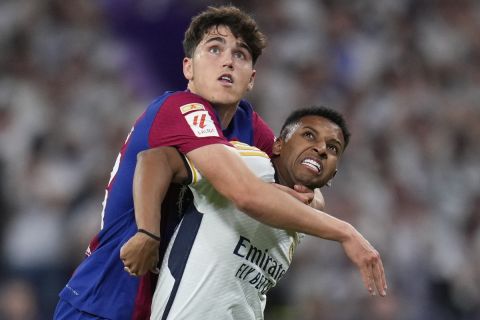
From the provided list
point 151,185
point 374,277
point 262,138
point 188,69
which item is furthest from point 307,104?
point 374,277

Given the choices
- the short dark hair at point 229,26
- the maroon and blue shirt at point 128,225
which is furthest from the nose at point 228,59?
the maroon and blue shirt at point 128,225

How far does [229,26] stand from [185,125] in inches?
28.1

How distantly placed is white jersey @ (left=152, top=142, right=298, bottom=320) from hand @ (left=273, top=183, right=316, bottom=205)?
14 cm

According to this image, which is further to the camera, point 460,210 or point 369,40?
point 369,40

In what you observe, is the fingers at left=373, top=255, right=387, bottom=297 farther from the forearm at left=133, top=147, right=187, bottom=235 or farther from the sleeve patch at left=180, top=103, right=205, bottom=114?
the sleeve patch at left=180, top=103, right=205, bottom=114

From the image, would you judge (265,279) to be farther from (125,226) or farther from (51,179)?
(51,179)

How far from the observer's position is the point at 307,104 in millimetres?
10398

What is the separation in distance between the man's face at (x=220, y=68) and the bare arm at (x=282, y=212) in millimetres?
545

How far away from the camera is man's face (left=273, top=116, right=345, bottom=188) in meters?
4.42

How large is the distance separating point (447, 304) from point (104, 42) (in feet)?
14.8

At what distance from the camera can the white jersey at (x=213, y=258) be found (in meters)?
4.17

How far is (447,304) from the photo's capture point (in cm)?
942

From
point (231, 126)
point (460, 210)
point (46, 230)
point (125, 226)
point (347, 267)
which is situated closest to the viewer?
point (125, 226)

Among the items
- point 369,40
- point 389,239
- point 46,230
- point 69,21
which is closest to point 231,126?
point 46,230
